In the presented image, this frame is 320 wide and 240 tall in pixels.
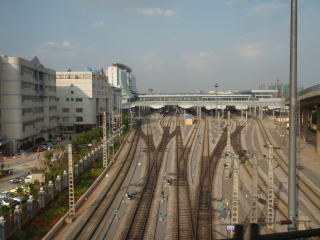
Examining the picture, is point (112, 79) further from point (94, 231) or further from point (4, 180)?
point (94, 231)

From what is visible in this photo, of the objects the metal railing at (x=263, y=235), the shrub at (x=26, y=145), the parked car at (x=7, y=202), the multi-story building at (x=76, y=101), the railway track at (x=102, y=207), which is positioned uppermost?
the multi-story building at (x=76, y=101)

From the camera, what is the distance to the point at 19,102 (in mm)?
29000

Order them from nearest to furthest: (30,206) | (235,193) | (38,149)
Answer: (235,193)
(30,206)
(38,149)

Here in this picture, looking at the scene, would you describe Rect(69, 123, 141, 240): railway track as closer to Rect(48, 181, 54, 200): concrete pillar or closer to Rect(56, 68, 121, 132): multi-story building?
Rect(48, 181, 54, 200): concrete pillar

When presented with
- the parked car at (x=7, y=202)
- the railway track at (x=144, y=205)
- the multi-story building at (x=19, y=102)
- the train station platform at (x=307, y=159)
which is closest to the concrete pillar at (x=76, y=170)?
the railway track at (x=144, y=205)

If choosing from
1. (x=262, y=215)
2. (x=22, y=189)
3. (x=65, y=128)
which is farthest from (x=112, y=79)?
(x=262, y=215)

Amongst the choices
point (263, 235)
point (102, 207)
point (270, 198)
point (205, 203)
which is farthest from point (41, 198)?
point (263, 235)

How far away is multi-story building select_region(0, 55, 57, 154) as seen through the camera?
93.5 ft

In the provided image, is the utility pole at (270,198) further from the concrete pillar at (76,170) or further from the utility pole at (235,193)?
the concrete pillar at (76,170)

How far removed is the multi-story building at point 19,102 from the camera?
28.5m

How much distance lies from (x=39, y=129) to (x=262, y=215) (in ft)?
88.9

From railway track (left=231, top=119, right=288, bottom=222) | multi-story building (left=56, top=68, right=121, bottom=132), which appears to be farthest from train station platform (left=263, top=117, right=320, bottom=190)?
multi-story building (left=56, top=68, right=121, bottom=132)

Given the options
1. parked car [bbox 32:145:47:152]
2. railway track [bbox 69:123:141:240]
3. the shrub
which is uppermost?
the shrub

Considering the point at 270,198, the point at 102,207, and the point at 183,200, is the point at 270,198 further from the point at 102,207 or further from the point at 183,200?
the point at 102,207
